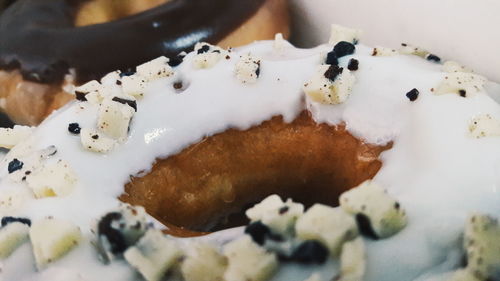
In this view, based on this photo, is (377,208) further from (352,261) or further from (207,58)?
(207,58)

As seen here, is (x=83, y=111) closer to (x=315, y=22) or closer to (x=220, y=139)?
(x=220, y=139)

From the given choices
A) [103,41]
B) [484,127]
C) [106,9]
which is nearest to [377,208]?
[484,127]

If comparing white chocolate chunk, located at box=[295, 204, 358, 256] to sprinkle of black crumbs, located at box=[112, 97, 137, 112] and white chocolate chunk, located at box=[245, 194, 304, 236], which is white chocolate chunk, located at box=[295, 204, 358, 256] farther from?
sprinkle of black crumbs, located at box=[112, 97, 137, 112]

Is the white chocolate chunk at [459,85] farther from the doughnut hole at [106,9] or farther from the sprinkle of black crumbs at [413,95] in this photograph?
the doughnut hole at [106,9]

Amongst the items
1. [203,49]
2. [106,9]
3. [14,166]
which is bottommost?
[106,9]

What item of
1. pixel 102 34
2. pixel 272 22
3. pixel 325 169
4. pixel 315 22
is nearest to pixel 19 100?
pixel 102 34

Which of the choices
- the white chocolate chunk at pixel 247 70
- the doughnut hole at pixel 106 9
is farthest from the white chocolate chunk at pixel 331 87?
the doughnut hole at pixel 106 9

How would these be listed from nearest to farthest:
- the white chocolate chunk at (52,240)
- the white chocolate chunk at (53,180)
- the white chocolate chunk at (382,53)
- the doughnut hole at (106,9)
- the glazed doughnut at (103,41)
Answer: the white chocolate chunk at (52,240) → the white chocolate chunk at (53,180) → the white chocolate chunk at (382,53) → the glazed doughnut at (103,41) → the doughnut hole at (106,9)
